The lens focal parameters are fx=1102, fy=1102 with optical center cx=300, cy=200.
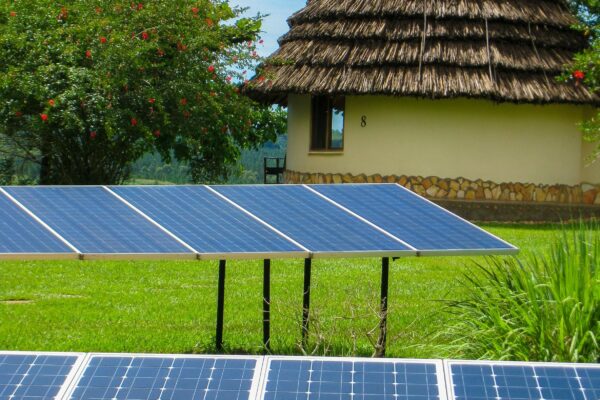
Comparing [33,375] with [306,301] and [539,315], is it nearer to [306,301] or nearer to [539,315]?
[306,301]

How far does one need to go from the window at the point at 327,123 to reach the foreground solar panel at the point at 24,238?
52.6 ft

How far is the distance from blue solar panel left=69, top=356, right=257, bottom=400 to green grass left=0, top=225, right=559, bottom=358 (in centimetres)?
238

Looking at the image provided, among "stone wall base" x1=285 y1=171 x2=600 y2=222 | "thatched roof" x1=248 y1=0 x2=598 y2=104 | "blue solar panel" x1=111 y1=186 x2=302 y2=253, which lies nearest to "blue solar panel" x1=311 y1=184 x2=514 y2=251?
"blue solar panel" x1=111 y1=186 x2=302 y2=253

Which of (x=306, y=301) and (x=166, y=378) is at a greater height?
(x=166, y=378)

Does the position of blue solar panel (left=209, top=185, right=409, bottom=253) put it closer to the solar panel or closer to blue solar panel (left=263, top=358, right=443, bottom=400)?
the solar panel

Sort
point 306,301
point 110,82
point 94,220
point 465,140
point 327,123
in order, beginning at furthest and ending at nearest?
1. point 327,123
2. point 465,140
3. point 110,82
4. point 306,301
5. point 94,220

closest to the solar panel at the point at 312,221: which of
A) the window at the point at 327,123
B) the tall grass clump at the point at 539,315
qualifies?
the tall grass clump at the point at 539,315

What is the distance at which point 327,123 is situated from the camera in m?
24.1

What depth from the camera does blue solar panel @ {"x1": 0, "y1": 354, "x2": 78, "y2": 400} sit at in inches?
192

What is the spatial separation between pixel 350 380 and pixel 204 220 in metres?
3.46

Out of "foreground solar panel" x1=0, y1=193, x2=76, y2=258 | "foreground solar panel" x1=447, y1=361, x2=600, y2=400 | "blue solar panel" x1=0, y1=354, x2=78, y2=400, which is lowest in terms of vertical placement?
"blue solar panel" x1=0, y1=354, x2=78, y2=400

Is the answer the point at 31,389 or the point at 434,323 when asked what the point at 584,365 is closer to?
the point at 31,389

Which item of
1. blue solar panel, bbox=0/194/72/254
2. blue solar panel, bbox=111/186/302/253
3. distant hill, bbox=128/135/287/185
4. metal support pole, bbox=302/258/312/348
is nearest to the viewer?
blue solar panel, bbox=0/194/72/254

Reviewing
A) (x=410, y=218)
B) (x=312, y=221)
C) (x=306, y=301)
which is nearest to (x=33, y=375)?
(x=312, y=221)
